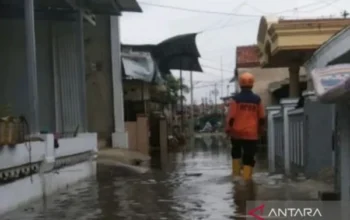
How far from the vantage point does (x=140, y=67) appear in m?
24.4

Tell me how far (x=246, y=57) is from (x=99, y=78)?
80.0 feet

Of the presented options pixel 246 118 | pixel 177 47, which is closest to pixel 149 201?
pixel 246 118

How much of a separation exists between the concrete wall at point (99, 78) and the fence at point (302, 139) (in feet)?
21.3

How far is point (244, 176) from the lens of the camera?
379 inches

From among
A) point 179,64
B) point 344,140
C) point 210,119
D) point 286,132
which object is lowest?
point 210,119

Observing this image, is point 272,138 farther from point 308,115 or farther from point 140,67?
point 140,67

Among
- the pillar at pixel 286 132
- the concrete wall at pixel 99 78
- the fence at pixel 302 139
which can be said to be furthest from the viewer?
the concrete wall at pixel 99 78

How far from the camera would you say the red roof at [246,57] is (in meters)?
41.0

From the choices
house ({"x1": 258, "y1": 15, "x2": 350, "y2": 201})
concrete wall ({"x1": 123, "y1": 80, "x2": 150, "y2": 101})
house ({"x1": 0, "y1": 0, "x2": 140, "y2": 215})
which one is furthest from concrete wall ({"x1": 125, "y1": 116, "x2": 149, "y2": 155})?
house ({"x1": 0, "y1": 0, "x2": 140, "y2": 215})

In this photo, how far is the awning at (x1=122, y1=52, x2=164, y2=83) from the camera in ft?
75.2

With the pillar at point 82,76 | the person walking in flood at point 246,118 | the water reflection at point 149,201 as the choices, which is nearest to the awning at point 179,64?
the pillar at point 82,76

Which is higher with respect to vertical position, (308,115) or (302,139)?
(308,115)

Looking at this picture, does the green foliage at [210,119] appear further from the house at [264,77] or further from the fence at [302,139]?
the fence at [302,139]

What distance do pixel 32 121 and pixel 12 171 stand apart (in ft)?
6.49
